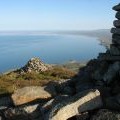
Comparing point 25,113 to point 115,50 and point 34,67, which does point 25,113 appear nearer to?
point 115,50

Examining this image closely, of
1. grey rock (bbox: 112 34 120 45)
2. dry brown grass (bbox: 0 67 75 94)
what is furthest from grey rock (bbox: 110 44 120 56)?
dry brown grass (bbox: 0 67 75 94)

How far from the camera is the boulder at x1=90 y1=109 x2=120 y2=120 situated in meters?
12.3

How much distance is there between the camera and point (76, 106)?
523 inches

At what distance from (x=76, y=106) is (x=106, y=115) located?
1350mm

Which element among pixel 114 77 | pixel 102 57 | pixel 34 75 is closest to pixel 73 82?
pixel 102 57

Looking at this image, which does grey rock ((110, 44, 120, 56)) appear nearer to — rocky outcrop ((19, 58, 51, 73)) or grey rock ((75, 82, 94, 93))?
grey rock ((75, 82, 94, 93))

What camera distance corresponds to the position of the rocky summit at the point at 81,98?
13.2 meters

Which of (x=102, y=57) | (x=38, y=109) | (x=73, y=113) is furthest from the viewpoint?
(x=102, y=57)

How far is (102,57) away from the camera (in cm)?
1873

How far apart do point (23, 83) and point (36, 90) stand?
13607 mm

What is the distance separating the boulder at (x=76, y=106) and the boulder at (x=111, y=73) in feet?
9.30

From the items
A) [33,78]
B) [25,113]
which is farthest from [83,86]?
[33,78]

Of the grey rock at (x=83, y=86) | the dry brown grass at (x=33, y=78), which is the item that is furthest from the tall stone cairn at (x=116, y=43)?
the dry brown grass at (x=33, y=78)

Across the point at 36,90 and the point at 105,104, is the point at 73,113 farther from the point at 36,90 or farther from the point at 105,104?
the point at 36,90
